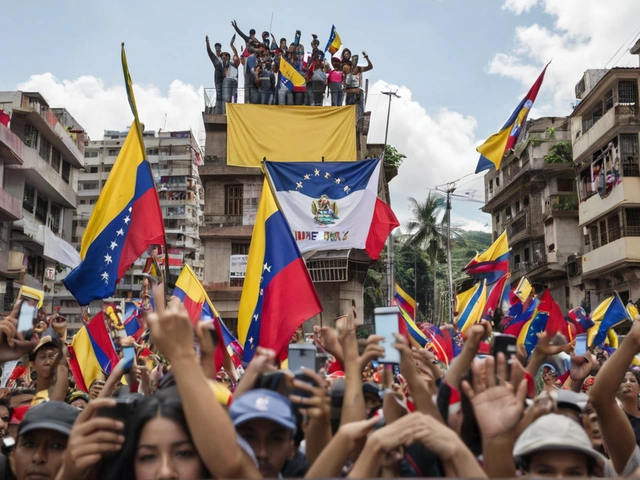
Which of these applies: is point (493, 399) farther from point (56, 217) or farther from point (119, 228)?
point (56, 217)

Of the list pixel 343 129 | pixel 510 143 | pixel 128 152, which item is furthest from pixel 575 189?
pixel 128 152

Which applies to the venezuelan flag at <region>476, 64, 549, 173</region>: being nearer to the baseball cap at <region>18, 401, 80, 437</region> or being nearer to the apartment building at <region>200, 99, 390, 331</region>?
the baseball cap at <region>18, 401, 80, 437</region>

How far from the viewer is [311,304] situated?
7.46 meters

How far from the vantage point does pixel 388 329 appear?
2912 millimetres

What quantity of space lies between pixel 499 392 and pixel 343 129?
22.3 m

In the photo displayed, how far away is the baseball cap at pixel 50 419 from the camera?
263 cm

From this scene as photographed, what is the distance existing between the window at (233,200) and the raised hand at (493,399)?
25.5m

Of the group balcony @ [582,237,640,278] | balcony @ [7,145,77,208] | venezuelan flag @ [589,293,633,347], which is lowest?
venezuelan flag @ [589,293,633,347]

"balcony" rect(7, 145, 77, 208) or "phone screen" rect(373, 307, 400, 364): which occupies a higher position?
"balcony" rect(7, 145, 77, 208)

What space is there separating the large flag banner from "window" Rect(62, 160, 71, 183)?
78.1 feet

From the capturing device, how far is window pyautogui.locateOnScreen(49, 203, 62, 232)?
3459 cm

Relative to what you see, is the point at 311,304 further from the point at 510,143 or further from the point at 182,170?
the point at 182,170

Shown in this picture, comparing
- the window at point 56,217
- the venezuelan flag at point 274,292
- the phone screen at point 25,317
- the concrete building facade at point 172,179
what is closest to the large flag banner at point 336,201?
the venezuelan flag at point 274,292

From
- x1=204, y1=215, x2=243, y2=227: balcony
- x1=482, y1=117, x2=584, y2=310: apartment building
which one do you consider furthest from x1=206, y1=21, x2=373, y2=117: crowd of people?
x1=482, y1=117, x2=584, y2=310: apartment building
